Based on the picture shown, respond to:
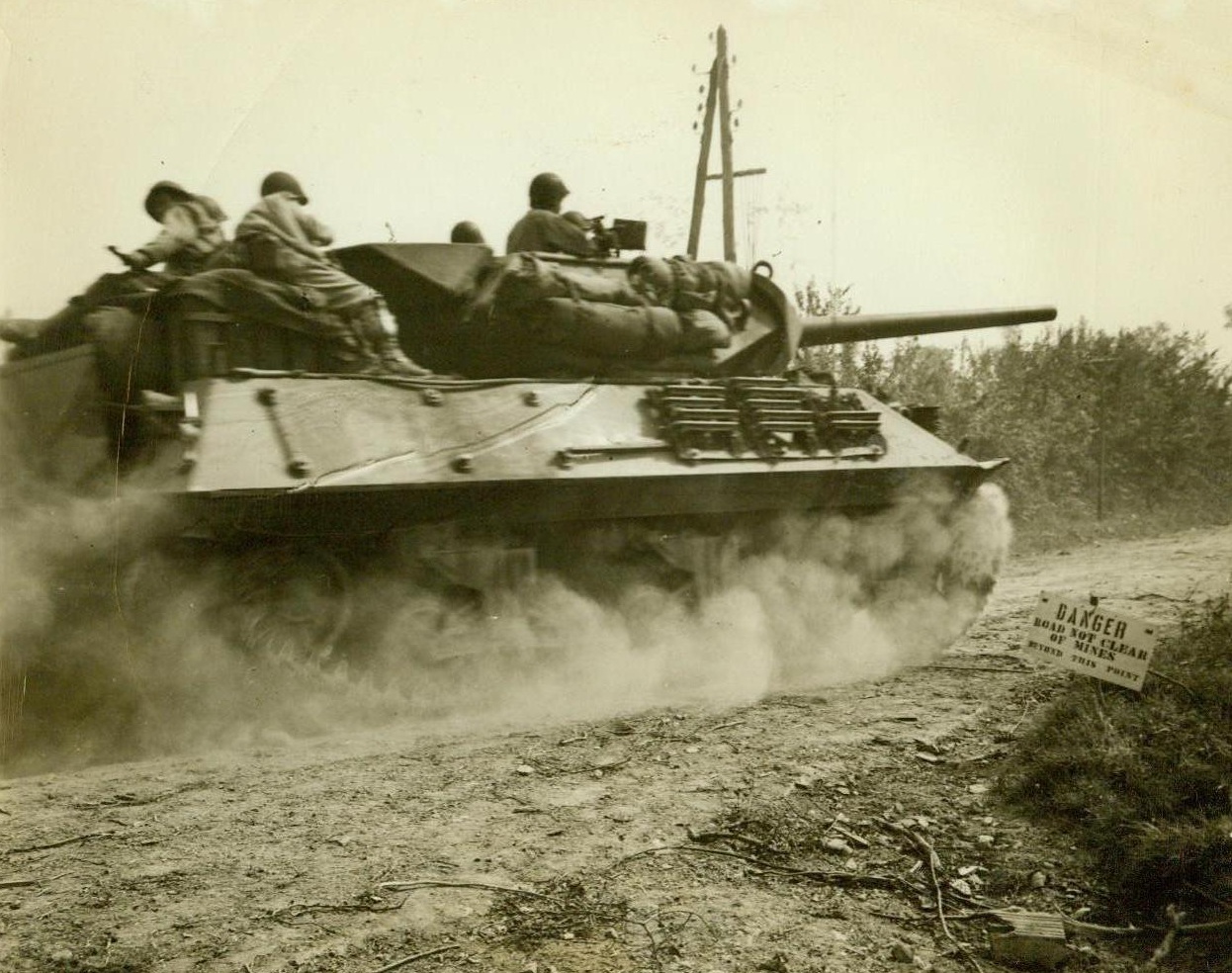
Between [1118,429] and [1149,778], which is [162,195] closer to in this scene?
[1149,778]

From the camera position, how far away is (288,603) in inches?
252

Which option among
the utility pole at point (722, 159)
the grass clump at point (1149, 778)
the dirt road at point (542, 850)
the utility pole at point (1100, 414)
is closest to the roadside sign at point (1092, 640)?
the grass clump at point (1149, 778)

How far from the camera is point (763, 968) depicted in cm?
325

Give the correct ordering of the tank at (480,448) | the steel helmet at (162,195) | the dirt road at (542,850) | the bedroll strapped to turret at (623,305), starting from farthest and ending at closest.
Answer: the bedroll strapped to turret at (623,305), the steel helmet at (162,195), the tank at (480,448), the dirt road at (542,850)

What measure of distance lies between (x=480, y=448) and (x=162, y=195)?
9.03ft

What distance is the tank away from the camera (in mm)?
6223

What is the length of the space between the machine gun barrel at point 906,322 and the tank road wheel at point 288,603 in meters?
5.54

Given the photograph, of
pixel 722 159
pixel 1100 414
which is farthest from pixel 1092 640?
pixel 1100 414

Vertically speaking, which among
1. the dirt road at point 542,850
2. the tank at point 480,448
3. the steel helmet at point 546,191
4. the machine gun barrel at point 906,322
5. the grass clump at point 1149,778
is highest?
the steel helmet at point 546,191

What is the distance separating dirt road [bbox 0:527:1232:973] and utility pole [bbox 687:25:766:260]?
978cm

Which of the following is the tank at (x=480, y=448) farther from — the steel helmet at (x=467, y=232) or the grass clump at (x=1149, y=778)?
the grass clump at (x=1149, y=778)

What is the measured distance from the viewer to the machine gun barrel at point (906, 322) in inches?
417

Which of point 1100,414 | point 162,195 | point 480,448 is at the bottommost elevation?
point 1100,414

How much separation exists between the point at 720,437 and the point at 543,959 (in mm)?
5032
